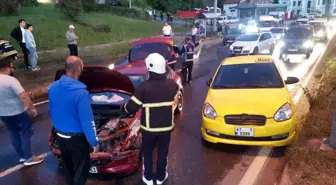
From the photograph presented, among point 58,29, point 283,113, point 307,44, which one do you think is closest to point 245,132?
point 283,113

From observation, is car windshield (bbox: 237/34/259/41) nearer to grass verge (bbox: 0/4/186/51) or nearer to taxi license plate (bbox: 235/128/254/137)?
grass verge (bbox: 0/4/186/51)

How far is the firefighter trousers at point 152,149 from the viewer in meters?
3.98

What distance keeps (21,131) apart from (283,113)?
449cm

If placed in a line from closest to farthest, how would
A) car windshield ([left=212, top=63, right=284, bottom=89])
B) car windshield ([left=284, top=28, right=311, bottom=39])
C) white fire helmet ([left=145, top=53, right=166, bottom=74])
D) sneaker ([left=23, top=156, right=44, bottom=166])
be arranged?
white fire helmet ([left=145, top=53, right=166, bottom=74])
sneaker ([left=23, top=156, right=44, bottom=166])
car windshield ([left=212, top=63, right=284, bottom=89])
car windshield ([left=284, top=28, right=311, bottom=39])

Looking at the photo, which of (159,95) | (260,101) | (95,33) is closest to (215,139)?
(260,101)

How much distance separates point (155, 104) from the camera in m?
3.81

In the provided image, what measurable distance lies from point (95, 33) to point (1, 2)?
22.4ft

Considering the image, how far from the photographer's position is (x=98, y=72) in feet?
16.7

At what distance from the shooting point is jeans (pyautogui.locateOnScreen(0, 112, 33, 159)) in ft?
16.0

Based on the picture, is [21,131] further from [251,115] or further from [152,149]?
[251,115]

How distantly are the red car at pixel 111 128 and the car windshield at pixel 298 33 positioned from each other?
15.8m

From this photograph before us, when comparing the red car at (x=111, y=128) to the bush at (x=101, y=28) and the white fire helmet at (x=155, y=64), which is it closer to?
the white fire helmet at (x=155, y=64)

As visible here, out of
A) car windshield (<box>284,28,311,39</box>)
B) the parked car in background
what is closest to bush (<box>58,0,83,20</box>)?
the parked car in background

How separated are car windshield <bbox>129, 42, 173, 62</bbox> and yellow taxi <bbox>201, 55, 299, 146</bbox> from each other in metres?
4.03
